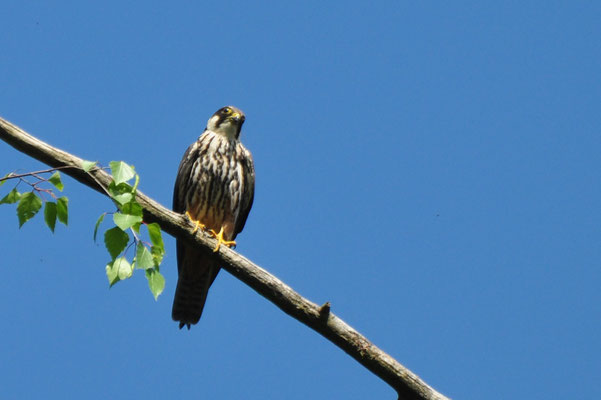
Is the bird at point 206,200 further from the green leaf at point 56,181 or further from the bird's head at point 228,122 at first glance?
the green leaf at point 56,181

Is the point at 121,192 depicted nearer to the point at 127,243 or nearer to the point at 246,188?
the point at 127,243

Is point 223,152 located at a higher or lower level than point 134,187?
higher

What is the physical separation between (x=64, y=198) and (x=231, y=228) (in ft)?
10.4

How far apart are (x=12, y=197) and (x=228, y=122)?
12.0 ft

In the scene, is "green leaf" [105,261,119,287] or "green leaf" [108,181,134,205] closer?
"green leaf" [105,261,119,287]

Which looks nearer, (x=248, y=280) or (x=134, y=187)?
(x=134, y=187)

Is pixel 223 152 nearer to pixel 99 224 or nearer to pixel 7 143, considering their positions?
pixel 7 143

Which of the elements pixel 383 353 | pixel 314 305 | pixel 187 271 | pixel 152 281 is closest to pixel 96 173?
pixel 152 281

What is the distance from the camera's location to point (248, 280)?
4266 millimetres

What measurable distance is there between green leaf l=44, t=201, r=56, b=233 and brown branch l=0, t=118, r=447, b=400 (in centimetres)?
74

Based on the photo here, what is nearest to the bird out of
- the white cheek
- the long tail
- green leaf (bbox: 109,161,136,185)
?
the long tail

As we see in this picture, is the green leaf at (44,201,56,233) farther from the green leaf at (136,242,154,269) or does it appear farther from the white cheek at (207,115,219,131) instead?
the white cheek at (207,115,219,131)

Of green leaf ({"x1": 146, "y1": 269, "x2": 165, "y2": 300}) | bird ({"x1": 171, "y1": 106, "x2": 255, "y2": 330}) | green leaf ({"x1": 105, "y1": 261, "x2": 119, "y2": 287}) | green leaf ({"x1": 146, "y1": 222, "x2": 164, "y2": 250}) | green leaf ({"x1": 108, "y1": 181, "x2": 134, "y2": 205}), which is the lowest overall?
green leaf ({"x1": 105, "y1": 261, "x2": 119, "y2": 287})

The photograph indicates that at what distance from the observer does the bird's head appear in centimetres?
670
